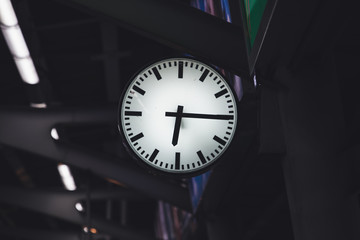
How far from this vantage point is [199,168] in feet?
15.4

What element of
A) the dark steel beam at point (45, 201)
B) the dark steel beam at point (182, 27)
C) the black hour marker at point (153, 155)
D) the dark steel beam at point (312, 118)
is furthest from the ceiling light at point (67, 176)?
the dark steel beam at point (312, 118)

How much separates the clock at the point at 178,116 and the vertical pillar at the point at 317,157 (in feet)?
1.59

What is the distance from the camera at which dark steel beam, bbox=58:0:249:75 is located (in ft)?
17.0

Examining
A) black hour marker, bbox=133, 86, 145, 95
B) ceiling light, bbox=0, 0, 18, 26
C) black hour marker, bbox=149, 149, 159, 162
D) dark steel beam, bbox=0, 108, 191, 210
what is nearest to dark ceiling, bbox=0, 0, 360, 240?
dark steel beam, bbox=0, 108, 191, 210

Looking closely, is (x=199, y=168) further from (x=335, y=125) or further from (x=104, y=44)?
(x=104, y=44)

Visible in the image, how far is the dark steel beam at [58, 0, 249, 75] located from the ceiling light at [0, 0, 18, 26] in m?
3.62

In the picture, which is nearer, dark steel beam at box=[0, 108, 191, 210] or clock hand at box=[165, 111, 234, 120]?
clock hand at box=[165, 111, 234, 120]

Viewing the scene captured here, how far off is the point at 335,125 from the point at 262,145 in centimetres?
61

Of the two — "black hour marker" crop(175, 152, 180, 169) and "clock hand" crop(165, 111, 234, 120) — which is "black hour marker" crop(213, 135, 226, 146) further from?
"black hour marker" crop(175, 152, 180, 169)

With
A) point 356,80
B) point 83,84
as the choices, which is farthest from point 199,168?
point 83,84

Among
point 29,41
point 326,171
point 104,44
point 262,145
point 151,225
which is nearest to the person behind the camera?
point 326,171

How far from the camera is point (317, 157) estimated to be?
4562mm

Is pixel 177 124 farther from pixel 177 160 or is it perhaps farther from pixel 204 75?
pixel 204 75

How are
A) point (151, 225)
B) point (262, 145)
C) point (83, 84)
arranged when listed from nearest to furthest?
point (262, 145) → point (83, 84) → point (151, 225)
